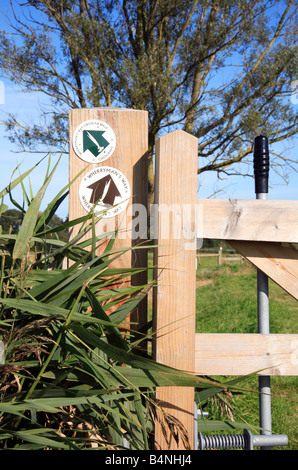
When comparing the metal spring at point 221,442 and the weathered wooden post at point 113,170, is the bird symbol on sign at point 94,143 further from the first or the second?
the metal spring at point 221,442

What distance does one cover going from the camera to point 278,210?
1832 millimetres

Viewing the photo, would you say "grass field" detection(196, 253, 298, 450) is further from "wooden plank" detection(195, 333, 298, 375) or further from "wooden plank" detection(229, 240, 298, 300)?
"wooden plank" detection(229, 240, 298, 300)

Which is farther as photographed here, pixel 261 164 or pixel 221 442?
pixel 261 164

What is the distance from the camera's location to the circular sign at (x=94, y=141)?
2.00 m

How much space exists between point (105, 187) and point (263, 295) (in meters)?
0.88

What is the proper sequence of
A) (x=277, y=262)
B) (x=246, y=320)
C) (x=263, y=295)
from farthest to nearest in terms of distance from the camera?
(x=246, y=320) < (x=263, y=295) < (x=277, y=262)

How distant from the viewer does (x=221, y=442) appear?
1.77 m

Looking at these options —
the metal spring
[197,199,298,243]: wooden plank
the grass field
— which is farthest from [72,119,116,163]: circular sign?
the metal spring

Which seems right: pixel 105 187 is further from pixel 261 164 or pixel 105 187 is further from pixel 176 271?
pixel 261 164

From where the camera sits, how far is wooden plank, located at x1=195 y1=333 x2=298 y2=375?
5.96 ft

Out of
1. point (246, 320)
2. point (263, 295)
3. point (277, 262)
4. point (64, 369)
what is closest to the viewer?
point (64, 369)

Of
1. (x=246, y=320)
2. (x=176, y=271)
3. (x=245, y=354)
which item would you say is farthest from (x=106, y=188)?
(x=246, y=320)

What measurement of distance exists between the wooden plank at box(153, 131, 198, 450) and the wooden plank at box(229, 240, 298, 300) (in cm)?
30
